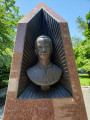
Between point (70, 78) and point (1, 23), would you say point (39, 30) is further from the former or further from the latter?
point (1, 23)

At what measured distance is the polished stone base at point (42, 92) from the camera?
2.53m

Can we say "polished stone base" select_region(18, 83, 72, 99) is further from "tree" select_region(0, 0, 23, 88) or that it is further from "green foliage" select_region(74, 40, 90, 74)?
"green foliage" select_region(74, 40, 90, 74)

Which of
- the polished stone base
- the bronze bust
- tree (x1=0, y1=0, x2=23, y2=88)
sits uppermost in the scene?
tree (x1=0, y1=0, x2=23, y2=88)

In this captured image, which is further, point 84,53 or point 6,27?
point 84,53

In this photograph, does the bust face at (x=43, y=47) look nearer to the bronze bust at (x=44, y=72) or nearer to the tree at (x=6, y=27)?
the bronze bust at (x=44, y=72)

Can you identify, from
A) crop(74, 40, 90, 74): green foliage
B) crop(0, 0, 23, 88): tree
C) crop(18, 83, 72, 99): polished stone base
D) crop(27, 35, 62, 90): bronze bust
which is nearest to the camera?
crop(18, 83, 72, 99): polished stone base

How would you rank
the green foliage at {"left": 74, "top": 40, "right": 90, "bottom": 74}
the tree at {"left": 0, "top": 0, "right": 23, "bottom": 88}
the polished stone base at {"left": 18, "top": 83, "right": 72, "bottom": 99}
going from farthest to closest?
the green foliage at {"left": 74, "top": 40, "right": 90, "bottom": 74}
the tree at {"left": 0, "top": 0, "right": 23, "bottom": 88}
the polished stone base at {"left": 18, "top": 83, "right": 72, "bottom": 99}

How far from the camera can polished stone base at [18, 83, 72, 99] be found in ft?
8.29

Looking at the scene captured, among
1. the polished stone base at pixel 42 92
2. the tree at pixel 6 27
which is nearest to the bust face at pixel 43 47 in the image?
the polished stone base at pixel 42 92

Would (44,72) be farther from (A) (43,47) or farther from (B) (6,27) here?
(B) (6,27)

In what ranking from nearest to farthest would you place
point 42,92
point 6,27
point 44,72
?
point 42,92 → point 44,72 → point 6,27

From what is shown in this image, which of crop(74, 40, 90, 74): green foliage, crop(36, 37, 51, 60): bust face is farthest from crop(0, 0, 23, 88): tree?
crop(74, 40, 90, 74): green foliage

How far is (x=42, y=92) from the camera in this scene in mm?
2771

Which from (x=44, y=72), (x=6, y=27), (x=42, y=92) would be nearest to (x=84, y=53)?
(x=6, y=27)
